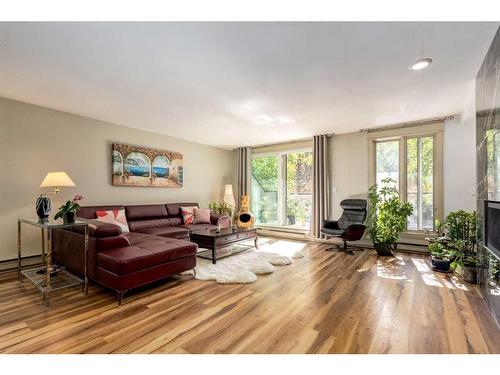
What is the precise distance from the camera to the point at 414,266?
11.3ft

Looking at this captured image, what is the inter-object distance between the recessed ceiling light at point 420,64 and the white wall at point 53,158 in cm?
447

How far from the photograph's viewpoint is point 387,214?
4078 mm

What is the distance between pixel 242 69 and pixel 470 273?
3528mm

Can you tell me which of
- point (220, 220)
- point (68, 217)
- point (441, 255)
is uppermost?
point (68, 217)

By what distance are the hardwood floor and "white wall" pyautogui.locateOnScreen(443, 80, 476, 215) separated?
1626 mm

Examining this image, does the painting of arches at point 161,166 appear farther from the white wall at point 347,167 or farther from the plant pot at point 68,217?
the white wall at point 347,167

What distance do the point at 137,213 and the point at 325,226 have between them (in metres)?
3.63

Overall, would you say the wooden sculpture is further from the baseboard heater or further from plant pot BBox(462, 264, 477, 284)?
plant pot BBox(462, 264, 477, 284)

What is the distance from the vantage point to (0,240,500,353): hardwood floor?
1650 millimetres

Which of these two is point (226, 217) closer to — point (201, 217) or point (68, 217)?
point (201, 217)

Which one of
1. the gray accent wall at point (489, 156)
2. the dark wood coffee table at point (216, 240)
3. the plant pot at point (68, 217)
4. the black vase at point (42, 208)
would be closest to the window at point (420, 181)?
the gray accent wall at point (489, 156)

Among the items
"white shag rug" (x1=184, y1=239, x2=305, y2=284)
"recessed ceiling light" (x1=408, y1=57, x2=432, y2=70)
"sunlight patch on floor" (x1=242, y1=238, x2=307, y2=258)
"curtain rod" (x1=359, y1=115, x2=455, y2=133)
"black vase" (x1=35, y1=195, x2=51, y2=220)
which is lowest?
"sunlight patch on floor" (x1=242, y1=238, x2=307, y2=258)

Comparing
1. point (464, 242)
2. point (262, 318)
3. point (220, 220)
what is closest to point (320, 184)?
point (220, 220)

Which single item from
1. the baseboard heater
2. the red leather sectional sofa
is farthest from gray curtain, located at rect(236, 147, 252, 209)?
the red leather sectional sofa
